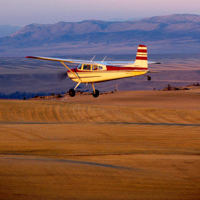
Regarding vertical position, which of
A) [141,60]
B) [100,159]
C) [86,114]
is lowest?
[86,114]

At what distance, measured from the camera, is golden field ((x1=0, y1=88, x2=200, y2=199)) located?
225 inches

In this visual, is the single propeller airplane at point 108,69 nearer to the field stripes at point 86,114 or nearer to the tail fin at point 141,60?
the tail fin at point 141,60

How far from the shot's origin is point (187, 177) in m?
6.48

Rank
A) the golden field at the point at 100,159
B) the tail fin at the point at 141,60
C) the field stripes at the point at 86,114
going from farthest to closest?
the tail fin at the point at 141,60 < the field stripes at the point at 86,114 < the golden field at the point at 100,159

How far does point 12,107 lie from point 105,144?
877 centimetres

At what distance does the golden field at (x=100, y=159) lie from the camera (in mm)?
5727

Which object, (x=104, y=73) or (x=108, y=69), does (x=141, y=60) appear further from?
(x=104, y=73)

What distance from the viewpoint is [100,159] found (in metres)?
7.98

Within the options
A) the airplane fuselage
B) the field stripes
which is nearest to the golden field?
the field stripes

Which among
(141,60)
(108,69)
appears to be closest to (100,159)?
(141,60)

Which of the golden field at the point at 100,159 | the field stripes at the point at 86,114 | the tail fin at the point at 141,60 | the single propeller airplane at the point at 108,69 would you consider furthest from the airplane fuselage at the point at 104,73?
the golden field at the point at 100,159

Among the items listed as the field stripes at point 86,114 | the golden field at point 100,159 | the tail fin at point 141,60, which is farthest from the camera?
the tail fin at point 141,60

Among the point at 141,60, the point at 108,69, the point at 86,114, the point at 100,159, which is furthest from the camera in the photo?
the point at 108,69

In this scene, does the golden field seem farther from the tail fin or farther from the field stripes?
the tail fin
